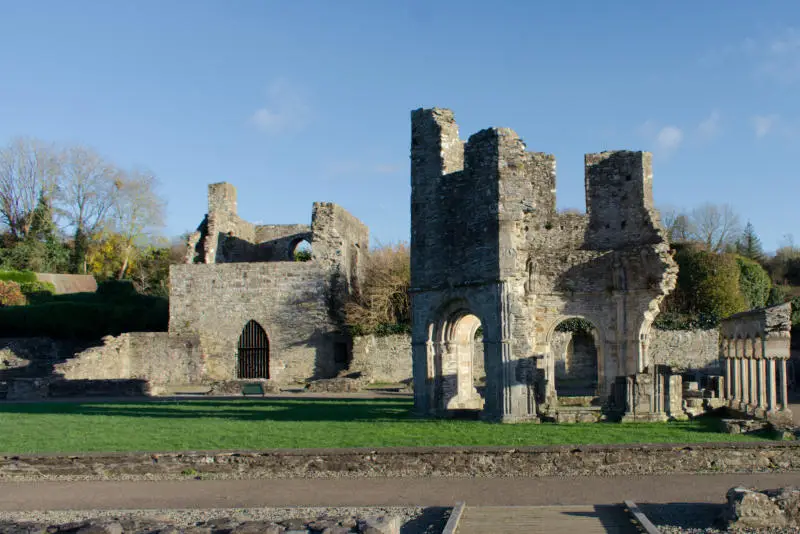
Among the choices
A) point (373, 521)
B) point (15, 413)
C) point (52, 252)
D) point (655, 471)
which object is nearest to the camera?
point (373, 521)

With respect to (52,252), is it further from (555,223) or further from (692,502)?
(692,502)

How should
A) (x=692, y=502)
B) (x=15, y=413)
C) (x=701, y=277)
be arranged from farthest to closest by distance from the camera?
(x=701, y=277), (x=15, y=413), (x=692, y=502)

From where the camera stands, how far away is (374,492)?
9.93 m

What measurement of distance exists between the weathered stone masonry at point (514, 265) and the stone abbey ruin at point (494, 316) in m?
0.03

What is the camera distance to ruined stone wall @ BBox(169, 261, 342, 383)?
31.0 m

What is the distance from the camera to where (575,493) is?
9.66 m

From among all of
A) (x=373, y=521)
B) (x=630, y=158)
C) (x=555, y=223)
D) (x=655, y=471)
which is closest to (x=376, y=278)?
(x=555, y=223)

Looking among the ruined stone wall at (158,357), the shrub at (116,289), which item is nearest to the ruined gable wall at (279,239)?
the shrub at (116,289)

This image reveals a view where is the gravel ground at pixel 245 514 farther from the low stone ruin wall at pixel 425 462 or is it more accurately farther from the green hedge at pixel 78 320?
the green hedge at pixel 78 320

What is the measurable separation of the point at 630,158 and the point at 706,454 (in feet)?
35.5

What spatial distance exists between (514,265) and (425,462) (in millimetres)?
5862

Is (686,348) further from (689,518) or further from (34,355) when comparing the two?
(34,355)

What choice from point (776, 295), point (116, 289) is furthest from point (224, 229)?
point (776, 295)

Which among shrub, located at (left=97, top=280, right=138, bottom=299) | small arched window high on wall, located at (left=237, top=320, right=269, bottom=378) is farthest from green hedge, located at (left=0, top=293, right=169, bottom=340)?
small arched window high on wall, located at (left=237, top=320, right=269, bottom=378)
